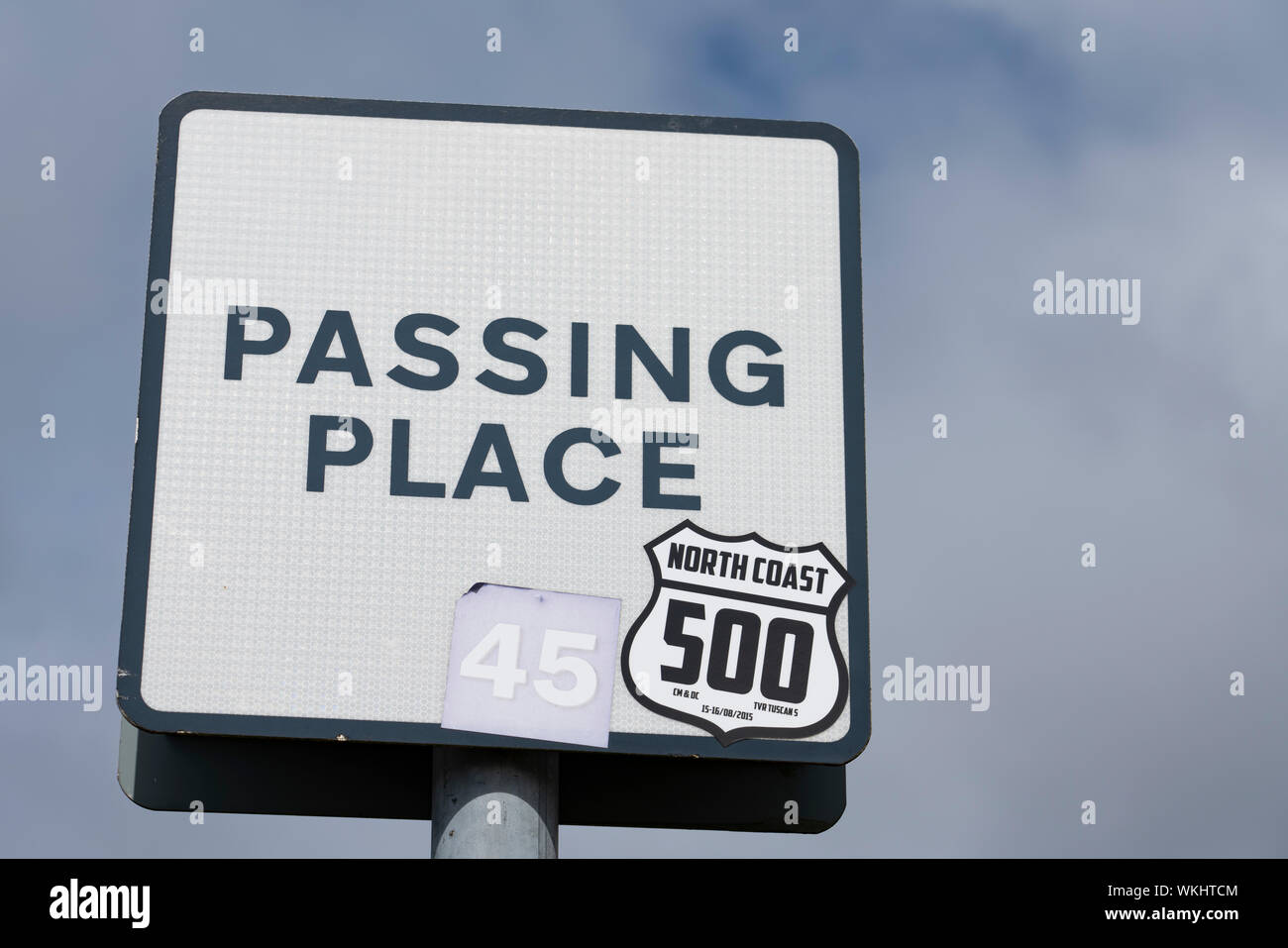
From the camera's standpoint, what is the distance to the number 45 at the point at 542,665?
7255 millimetres

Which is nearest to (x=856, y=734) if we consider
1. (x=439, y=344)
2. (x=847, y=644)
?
(x=847, y=644)

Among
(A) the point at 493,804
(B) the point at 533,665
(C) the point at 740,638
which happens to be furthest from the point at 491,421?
(A) the point at 493,804

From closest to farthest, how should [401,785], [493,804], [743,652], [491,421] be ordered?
1. [493,804]
2. [743,652]
3. [491,421]
4. [401,785]

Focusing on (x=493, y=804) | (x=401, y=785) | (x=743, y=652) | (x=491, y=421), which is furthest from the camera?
(x=401, y=785)

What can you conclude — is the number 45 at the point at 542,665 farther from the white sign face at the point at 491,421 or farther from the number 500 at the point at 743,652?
the number 500 at the point at 743,652

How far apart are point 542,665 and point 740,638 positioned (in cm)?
78

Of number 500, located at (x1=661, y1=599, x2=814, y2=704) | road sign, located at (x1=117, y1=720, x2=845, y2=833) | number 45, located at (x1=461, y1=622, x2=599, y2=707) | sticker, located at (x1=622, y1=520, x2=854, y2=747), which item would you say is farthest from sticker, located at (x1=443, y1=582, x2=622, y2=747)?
road sign, located at (x1=117, y1=720, x2=845, y2=833)

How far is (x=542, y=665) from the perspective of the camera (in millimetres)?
7305

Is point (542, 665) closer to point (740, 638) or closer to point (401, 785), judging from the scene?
point (740, 638)

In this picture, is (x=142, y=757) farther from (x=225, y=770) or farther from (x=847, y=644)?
(x=847, y=644)

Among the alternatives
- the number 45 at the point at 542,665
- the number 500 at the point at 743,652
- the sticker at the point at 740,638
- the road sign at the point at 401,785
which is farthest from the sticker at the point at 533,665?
the road sign at the point at 401,785

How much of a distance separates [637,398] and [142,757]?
8.17 ft

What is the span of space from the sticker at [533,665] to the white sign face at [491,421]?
0.02 meters

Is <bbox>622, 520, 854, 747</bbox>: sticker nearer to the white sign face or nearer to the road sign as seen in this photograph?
the white sign face
